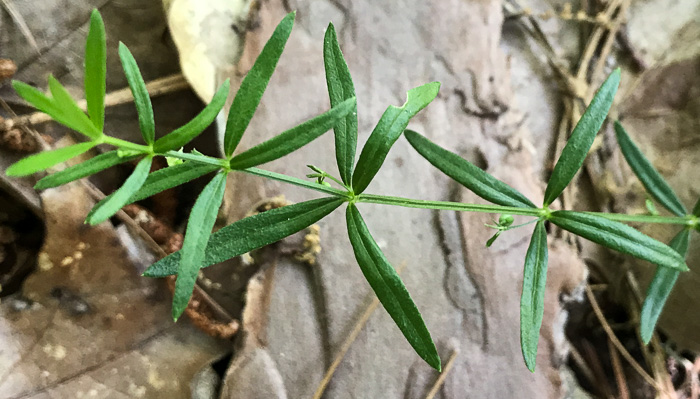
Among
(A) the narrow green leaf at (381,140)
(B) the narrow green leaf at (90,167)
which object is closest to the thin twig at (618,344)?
(A) the narrow green leaf at (381,140)

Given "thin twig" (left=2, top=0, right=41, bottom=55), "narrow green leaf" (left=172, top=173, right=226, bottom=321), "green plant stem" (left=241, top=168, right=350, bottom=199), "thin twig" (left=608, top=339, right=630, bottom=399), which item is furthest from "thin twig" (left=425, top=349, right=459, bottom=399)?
"thin twig" (left=2, top=0, right=41, bottom=55)

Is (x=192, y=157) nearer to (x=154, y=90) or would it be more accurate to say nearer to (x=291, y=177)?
(x=291, y=177)

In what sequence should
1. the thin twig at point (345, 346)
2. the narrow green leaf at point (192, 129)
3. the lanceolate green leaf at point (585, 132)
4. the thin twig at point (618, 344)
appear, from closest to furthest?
the narrow green leaf at point (192, 129), the lanceolate green leaf at point (585, 132), the thin twig at point (345, 346), the thin twig at point (618, 344)

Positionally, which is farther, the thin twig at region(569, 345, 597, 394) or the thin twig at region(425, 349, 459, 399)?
the thin twig at region(569, 345, 597, 394)

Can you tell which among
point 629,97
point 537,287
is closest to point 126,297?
point 537,287

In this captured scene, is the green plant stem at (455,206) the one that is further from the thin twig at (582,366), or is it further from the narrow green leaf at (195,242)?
the thin twig at (582,366)

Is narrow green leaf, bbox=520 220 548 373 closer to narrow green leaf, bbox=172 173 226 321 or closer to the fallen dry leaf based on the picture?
narrow green leaf, bbox=172 173 226 321

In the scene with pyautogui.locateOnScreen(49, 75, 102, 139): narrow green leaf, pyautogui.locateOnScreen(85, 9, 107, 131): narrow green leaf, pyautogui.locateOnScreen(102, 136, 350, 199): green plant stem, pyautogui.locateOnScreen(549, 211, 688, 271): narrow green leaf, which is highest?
pyautogui.locateOnScreen(85, 9, 107, 131): narrow green leaf
